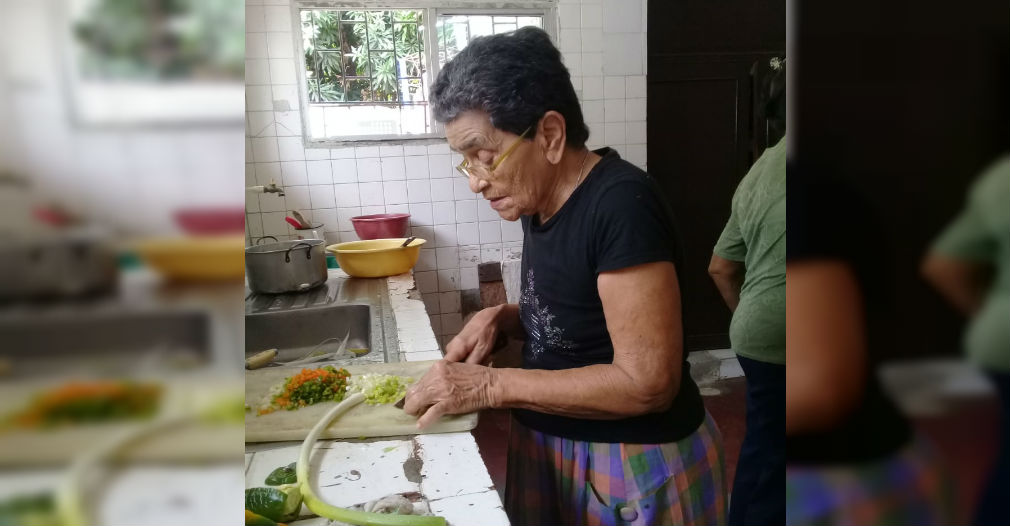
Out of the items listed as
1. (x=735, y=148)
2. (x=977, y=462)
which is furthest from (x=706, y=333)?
(x=977, y=462)

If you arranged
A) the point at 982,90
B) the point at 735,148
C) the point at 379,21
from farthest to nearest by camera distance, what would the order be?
the point at 735,148 → the point at 379,21 → the point at 982,90

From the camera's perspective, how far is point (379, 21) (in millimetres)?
2676

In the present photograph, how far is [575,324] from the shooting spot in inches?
38.7

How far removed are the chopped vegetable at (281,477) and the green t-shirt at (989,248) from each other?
728 mm

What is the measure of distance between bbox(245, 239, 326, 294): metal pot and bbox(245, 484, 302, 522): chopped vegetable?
1.22 m

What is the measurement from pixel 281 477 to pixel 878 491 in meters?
0.71

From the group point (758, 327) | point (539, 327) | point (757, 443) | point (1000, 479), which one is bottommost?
point (757, 443)

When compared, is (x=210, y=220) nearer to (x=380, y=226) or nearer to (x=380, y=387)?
(x=380, y=387)

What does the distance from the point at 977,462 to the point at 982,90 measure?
0.23 feet

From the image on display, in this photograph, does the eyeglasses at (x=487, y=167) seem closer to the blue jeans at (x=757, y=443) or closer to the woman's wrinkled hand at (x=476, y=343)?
the woman's wrinkled hand at (x=476, y=343)

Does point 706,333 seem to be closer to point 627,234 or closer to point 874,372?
point 627,234

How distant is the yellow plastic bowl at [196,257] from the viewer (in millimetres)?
133

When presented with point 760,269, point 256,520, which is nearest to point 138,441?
point 256,520

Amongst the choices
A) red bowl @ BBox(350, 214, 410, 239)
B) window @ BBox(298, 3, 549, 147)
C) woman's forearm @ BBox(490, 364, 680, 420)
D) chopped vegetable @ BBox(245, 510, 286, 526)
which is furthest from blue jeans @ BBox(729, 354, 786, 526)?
window @ BBox(298, 3, 549, 147)
